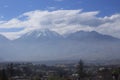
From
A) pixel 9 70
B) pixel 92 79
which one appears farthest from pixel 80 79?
pixel 9 70

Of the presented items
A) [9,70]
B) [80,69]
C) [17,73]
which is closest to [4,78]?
[80,69]

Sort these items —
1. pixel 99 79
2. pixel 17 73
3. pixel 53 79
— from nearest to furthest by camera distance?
1. pixel 53 79
2. pixel 99 79
3. pixel 17 73

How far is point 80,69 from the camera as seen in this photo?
6806 cm

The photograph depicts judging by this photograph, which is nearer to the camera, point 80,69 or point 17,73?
point 80,69

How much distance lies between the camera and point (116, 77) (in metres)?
54.2

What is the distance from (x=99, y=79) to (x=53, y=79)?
7577 millimetres

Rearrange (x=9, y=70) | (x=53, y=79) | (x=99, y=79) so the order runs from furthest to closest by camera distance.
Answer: (x=9, y=70), (x=99, y=79), (x=53, y=79)

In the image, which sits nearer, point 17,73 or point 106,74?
point 106,74

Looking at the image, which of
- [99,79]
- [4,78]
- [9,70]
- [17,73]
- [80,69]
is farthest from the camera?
[17,73]

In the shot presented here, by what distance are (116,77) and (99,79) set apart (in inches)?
97.1

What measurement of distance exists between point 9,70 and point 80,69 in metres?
17.1

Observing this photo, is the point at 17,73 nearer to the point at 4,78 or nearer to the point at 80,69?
the point at 80,69

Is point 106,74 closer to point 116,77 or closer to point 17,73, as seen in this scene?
point 116,77

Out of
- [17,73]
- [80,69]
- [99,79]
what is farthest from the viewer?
[17,73]
